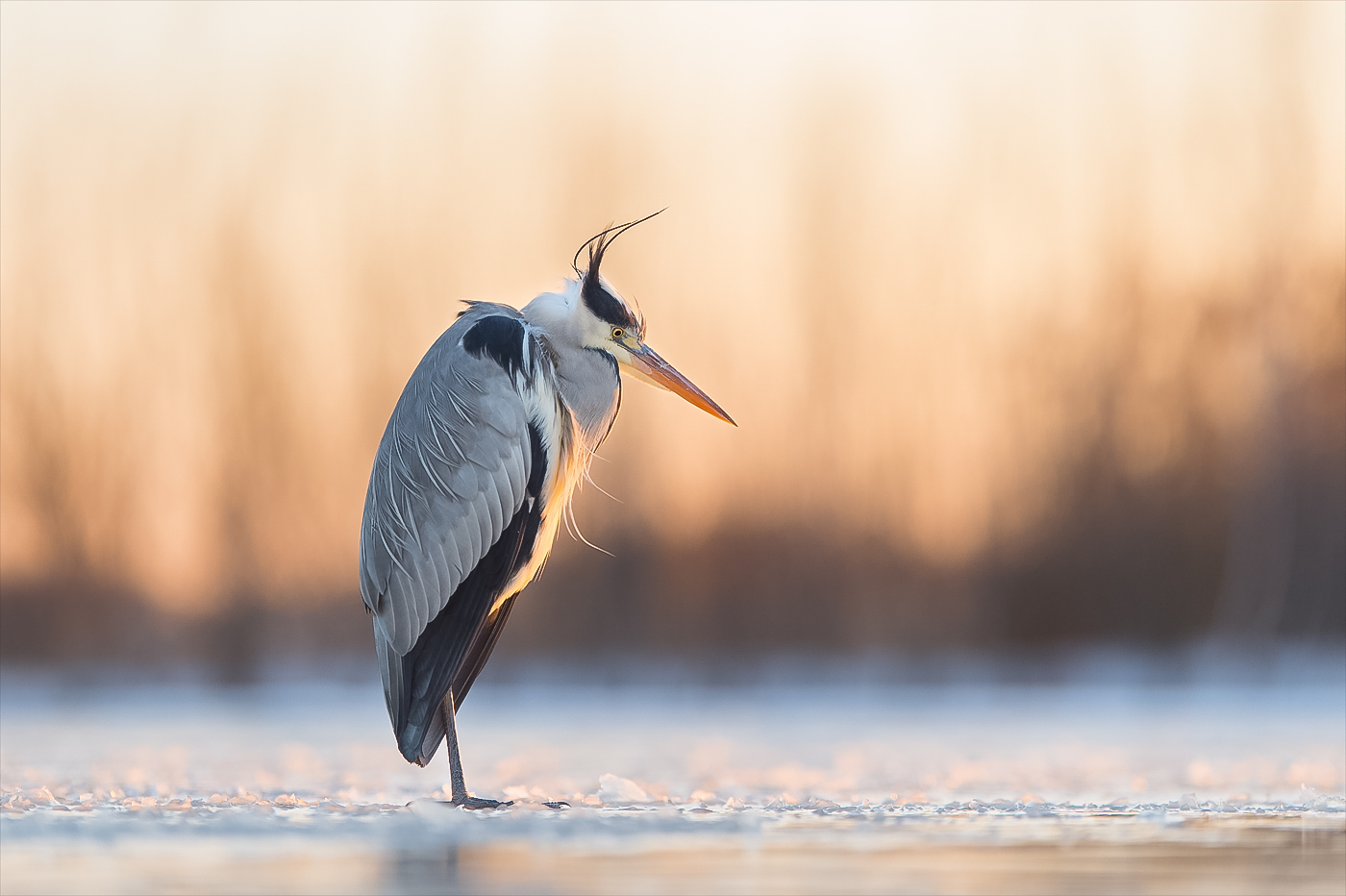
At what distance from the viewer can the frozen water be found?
316 centimetres

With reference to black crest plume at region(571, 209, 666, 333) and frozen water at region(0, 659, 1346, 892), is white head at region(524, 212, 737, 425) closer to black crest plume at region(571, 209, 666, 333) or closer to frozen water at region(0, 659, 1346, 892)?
black crest plume at region(571, 209, 666, 333)

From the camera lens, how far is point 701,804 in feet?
15.0

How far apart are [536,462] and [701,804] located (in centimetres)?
126

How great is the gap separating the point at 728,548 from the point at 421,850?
11.4 metres

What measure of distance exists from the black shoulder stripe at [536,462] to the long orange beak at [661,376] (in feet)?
1.95

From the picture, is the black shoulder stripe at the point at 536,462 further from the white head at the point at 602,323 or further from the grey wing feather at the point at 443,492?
the white head at the point at 602,323

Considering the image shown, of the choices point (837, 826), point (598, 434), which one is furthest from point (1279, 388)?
point (837, 826)

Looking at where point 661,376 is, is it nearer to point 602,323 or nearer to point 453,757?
point 602,323

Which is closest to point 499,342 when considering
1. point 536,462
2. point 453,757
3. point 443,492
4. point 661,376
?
point 536,462

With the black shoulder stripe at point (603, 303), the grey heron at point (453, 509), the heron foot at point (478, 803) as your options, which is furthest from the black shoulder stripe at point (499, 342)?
the heron foot at point (478, 803)

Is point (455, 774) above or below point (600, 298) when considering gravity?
below

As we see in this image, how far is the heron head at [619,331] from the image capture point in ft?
17.5

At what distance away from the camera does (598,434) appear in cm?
536

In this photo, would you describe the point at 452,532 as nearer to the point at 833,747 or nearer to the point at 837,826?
the point at 837,826
